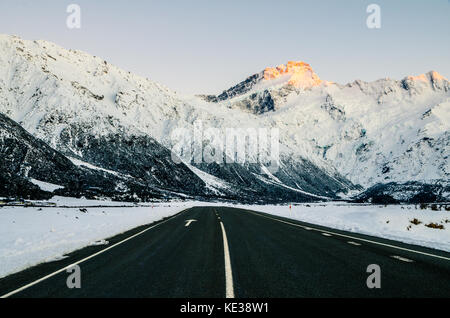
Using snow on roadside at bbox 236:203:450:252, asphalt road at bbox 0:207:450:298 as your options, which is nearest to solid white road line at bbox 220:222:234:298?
asphalt road at bbox 0:207:450:298

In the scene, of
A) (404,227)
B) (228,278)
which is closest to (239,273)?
(228,278)

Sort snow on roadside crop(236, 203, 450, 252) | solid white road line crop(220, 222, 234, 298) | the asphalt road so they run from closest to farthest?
solid white road line crop(220, 222, 234, 298)
the asphalt road
snow on roadside crop(236, 203, 450, 252)

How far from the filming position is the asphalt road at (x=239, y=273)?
5.64m

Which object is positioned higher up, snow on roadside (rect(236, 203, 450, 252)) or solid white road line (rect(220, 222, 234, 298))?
solid white road line (rect(220, 222, 234, 298))

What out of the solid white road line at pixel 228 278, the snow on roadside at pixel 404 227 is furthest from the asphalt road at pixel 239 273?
the snow on roadside at pixel 404 227

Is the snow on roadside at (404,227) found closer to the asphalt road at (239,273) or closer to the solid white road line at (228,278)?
A: the asphalt road at (239,273)

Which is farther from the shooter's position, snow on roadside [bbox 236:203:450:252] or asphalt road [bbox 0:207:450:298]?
snow on roadside [bbox 236:203:450:252]

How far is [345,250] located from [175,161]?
604ft

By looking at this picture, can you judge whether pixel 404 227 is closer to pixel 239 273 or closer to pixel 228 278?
pixel 239 273

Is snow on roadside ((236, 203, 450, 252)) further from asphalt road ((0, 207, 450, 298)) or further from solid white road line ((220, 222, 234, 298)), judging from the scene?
solid white road line ((220, 222, 234, 298))

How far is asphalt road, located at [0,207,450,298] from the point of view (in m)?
5.64

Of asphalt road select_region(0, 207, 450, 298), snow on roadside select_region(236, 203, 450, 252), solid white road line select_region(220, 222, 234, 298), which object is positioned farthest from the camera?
snow on roadside select_region(236, 203, 450, 252)

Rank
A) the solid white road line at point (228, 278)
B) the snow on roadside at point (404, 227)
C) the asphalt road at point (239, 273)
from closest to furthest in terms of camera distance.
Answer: the solid white road line at point (228, 278) < the asphalt road at point (239, 273) < the snow on roadside at point (404, 227)
